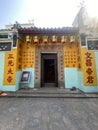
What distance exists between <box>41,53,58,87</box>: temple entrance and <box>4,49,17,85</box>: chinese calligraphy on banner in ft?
4.97

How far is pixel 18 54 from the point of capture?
636cm

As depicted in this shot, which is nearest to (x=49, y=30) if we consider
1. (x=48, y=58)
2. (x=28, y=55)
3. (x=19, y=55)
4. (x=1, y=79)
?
(x=48, y=58)

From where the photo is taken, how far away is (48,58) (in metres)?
7.04

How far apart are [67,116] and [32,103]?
1.43m

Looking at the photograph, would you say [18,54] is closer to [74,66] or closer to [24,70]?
[24,70]

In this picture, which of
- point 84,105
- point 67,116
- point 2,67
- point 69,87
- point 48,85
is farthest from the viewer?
point 48,85

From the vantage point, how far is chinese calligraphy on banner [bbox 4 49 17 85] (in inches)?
237

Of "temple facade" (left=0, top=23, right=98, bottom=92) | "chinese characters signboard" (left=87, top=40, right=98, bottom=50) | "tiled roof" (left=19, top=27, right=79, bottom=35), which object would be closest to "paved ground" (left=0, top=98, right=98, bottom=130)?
"temple facade" (left=0, top=23, right=98, bottom=92)

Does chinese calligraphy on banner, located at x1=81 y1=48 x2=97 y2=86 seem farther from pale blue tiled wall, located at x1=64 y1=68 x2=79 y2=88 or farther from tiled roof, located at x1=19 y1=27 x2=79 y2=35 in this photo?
tiled roof, located at x1=19 y1=27 x2=79 y2=35

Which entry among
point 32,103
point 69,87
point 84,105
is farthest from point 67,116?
point 69,87

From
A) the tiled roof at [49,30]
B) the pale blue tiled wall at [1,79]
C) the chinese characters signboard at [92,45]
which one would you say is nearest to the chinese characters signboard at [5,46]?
the pale blue tiled wall at [1,79]

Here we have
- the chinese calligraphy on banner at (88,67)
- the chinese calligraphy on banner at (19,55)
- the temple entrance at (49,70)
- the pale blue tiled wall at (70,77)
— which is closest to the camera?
the chinese calligraphy on banner at (88,67)

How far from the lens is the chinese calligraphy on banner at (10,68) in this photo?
6020 millimetres

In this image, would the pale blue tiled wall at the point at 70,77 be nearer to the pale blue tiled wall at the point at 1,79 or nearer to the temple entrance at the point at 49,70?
the temple entrance at the point at 49,70
